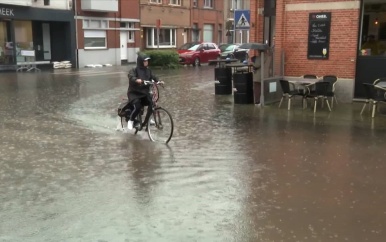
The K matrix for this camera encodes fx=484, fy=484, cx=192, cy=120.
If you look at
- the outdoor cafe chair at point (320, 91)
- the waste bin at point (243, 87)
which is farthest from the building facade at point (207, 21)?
the outdoor cafe chair at point (320, 91)

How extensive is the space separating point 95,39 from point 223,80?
694 inches

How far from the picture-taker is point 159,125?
29.8 ft

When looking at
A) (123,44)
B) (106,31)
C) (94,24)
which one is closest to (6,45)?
(94,24)

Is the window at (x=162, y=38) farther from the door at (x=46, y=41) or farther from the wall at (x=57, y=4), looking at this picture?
the door at (x=46, y=41)

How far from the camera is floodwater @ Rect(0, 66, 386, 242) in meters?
4.82

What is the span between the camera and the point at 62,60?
29.9 m

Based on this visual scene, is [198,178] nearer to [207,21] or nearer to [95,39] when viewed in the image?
[95,39]

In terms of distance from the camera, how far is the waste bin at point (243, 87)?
13375 mm

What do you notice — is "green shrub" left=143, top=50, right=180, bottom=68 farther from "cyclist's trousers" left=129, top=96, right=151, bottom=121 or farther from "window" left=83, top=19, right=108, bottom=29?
"cyclist's trousers" left=129, top=96, right=151, bottom=121

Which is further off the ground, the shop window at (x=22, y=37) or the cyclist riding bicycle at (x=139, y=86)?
the shop window at (x=22, y=37)

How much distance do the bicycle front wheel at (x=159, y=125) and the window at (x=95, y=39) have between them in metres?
22.4

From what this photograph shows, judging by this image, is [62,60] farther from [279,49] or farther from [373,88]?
[373,88]

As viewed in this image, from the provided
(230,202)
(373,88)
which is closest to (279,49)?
(373,88)

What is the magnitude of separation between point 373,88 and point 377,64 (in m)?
2.13
